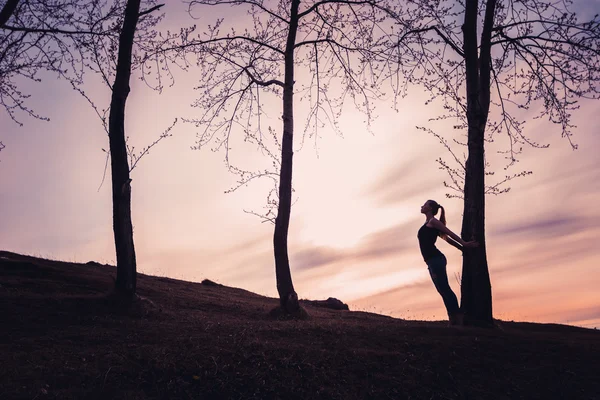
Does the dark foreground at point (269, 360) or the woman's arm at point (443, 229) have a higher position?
the woman's arm at point (443, 229)

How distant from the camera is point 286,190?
15.7 m

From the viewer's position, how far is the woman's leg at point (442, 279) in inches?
455

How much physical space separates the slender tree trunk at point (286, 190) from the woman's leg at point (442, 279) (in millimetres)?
4646

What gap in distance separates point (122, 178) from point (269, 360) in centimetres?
741

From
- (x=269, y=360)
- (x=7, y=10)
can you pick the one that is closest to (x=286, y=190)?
(x=269, y=360)

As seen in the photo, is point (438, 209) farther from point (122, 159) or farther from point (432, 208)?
point (122, 159)

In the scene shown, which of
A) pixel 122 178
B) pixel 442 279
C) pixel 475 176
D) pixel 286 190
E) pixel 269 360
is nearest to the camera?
pixel 269 360

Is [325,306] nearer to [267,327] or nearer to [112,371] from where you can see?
[267,327]

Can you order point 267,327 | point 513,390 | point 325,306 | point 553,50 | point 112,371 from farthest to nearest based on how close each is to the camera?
point 325,306 < point 553,50 < point 267,327 < point 513,390 < point 112,371

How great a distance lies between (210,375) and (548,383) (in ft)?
18.5

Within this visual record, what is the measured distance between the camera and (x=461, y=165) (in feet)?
44.2

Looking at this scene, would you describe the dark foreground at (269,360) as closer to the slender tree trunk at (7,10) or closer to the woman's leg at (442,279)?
the woman's leg at (442,279)

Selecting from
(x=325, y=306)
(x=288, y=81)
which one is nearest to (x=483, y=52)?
(x=288, y=81)

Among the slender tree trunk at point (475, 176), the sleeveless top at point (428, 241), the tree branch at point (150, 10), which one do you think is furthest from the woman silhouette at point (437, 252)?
the tree branch at point (150, 10)
